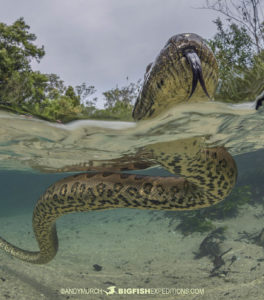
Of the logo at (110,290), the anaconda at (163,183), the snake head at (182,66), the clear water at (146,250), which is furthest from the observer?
the logo at (110,290)

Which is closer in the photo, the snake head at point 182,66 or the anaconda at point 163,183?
the snake head at point 182,66

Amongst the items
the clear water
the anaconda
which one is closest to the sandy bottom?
the clear water

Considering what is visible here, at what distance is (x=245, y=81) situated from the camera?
6027mm

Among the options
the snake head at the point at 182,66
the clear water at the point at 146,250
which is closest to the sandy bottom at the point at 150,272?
the clear water at the point at 146,250

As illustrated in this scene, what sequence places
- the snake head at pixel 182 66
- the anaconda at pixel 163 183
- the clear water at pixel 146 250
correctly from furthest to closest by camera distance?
the clear water at pixel 146 250, the anaconda at pixel 163 183, the snake head at pixel 182 66

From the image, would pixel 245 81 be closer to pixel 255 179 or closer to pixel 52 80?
pixel 52 80

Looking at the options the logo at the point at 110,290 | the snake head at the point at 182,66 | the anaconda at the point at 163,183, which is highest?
the snake head at the point at 182,66

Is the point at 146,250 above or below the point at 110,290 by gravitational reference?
below

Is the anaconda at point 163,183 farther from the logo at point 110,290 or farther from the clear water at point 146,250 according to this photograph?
the logo at point 110,290

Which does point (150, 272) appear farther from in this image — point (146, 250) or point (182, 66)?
point (182, 66)

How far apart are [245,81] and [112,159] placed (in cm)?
593

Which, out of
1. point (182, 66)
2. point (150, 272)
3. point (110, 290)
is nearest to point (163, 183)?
point (182, 66)

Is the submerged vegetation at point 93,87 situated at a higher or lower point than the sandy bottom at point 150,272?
higher

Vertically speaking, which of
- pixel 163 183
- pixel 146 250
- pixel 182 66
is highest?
pixel 182 66
